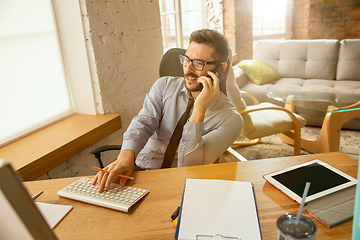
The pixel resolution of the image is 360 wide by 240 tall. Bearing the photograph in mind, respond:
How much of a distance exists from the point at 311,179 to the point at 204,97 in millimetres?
659

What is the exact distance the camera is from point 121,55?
2244 millimetres

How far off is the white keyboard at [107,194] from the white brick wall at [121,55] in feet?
2.73

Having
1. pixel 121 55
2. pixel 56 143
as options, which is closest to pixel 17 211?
pixel 56 143

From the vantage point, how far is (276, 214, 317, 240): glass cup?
57 centimetres

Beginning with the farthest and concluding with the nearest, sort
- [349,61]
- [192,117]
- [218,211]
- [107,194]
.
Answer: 1. [349,61]
2. [192,117]
3. [107,194]
4. [218,211]

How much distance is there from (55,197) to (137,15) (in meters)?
1.77

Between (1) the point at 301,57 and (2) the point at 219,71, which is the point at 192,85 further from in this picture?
(1) the point at 301,57

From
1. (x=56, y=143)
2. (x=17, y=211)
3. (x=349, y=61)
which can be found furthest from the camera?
(x=349, y=61)

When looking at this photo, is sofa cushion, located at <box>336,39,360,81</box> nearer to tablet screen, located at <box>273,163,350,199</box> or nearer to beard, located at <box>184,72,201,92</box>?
beard, located at <box>184,72,201,92</box>

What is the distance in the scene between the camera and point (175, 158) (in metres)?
1.65

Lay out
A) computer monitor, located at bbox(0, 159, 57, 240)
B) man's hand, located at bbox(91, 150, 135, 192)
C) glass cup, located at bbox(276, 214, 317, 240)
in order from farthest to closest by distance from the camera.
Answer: man's hand, located at bbox(91, 150, 135, 192)
glass cup, located at bbox(276, 214, 317, 240)
computer monitor, located at bbox(0, 159, 57, 240)

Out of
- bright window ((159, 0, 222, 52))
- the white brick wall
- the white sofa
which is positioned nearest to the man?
the white brick wall

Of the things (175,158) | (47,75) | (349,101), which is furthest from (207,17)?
(175,158)

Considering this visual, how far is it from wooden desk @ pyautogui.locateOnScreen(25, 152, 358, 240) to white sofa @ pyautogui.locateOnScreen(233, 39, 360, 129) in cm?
240
